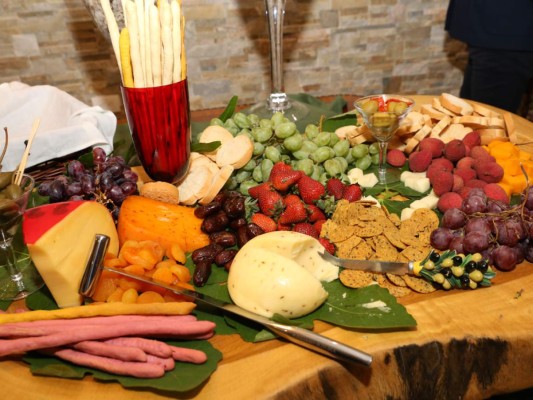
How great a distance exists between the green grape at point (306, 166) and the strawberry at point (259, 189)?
0.35 ft

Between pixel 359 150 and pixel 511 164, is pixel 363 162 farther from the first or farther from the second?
pixel 511 164

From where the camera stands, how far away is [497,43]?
1.87 m

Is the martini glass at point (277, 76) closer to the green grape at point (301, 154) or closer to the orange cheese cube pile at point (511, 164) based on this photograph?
the green grape at point (301, 154)

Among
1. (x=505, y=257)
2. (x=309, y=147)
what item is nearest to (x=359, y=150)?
(x=309, y=147)

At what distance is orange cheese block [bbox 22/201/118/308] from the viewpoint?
0.82m

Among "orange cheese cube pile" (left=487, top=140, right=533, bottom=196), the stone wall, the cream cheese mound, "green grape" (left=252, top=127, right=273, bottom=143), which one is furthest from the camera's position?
the stone wall

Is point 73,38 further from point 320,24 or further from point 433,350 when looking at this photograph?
point 433,350

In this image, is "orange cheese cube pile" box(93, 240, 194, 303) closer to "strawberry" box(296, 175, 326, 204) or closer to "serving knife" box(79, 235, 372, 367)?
"serving knife" box(79, 235, 372, 367)

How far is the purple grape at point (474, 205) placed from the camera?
3.24 ft

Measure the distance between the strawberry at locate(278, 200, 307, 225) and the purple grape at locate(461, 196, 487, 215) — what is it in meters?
0.32

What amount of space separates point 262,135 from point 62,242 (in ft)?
1.83

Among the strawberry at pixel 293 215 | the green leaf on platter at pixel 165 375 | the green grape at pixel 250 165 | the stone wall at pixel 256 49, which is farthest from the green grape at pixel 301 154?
the stone wall at pixel 256 49

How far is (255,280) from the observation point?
82cm

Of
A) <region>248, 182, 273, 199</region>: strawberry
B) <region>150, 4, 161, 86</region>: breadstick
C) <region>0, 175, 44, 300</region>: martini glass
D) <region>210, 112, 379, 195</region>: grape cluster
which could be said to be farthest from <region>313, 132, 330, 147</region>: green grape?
<region>0, 175, 44, 300</region>: martini glass
